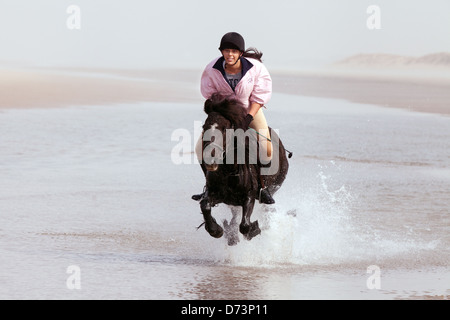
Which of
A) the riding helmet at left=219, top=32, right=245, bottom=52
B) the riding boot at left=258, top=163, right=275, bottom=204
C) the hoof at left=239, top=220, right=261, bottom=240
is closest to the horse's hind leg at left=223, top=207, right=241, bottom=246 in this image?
the hoof at left=239, top=220, right=261, bottom=240

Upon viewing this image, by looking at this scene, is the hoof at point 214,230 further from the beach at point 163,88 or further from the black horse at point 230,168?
the beach at point 163,88

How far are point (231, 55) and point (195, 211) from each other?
401cm

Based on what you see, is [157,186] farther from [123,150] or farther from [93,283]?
[93,283]

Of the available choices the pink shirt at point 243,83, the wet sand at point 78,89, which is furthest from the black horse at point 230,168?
the wet sand at point 78,89

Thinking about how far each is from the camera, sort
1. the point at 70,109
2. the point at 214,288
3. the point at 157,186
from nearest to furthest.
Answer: the point at 214,288 → the point at 157,186 → the point at 70,109

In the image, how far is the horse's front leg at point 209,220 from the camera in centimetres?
1006

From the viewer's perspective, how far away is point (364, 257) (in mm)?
10867

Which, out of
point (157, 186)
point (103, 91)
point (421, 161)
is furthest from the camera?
point (103, 91)

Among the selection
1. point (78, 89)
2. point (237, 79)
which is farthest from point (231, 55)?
point (78, 89)

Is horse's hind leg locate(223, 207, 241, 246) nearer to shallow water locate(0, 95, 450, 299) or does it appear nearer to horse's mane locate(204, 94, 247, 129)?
shallow water locate(0, 95, 450, 299)

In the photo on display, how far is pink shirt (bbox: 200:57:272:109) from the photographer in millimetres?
10086

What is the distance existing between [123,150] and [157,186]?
3.94 metres
